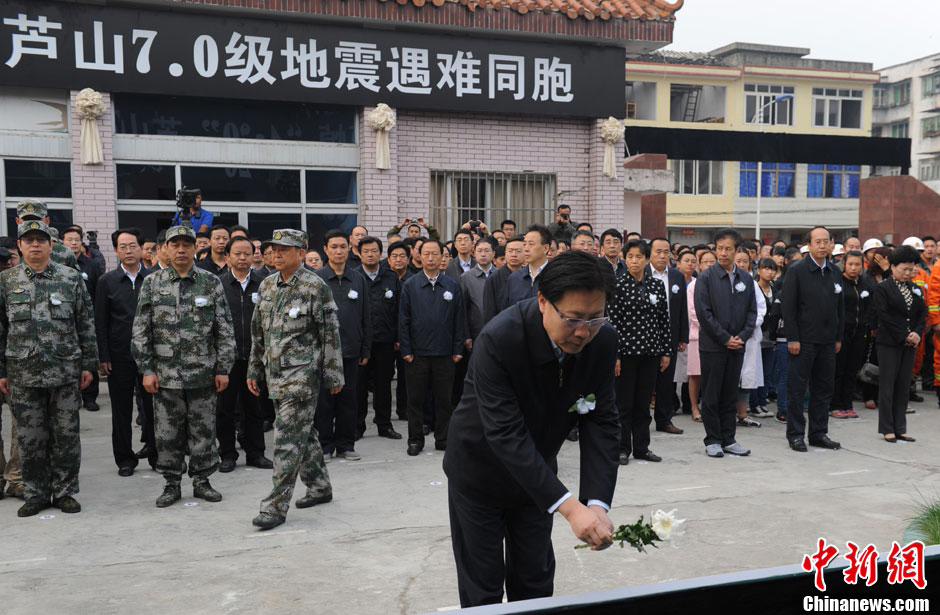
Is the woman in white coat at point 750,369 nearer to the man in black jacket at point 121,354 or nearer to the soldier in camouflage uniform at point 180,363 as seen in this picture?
the soldier in camouflage uniform at point 180,363

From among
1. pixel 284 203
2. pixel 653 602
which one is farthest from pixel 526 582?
pixel 284 203

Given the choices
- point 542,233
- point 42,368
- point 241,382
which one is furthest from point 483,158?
point 42,368

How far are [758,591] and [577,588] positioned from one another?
2401mm

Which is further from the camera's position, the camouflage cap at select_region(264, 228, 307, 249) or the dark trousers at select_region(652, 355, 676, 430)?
the dark trousers at select_region(652, 355, 676, 430)

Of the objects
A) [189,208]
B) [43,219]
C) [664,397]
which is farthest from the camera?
[189,208]

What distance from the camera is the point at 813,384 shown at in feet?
25.7

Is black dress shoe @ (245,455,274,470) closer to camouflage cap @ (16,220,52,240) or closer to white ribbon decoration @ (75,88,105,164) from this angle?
camouflage cap @ (16,220,52,240)

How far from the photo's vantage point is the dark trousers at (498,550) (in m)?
3.10

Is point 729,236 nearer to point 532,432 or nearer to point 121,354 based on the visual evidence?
point 532,432

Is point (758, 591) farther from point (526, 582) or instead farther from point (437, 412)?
point (437, 412)

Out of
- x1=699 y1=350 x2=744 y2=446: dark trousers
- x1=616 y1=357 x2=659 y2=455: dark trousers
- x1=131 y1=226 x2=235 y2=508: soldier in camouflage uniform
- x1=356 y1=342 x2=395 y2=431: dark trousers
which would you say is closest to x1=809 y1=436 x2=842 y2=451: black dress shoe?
x1=699 y1=350 x2=744 y2=446: dark trousers

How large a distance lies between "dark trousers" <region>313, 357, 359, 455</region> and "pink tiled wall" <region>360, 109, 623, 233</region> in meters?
5.27

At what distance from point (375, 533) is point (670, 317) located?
412 cm

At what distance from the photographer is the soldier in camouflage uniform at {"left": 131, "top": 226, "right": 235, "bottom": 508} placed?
612cm
